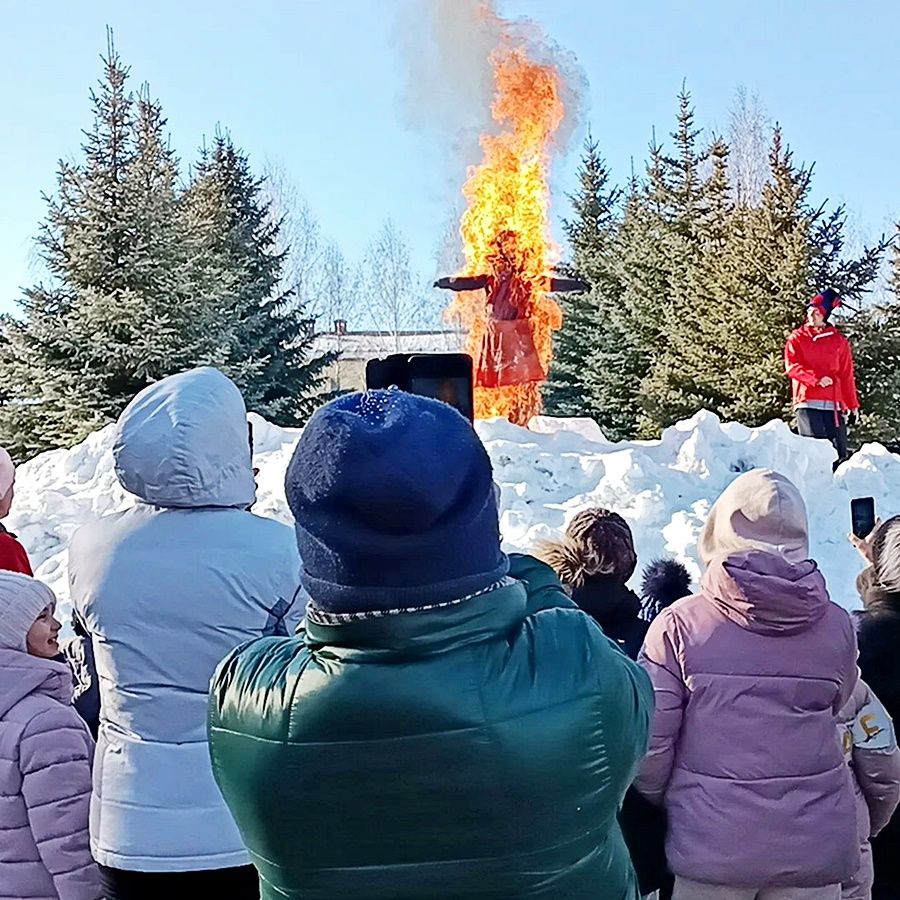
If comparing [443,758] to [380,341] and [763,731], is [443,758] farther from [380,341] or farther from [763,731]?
[380,341]

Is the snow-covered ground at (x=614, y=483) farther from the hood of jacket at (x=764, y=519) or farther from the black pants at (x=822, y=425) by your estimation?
the hood of jacket at (x=764, y=519)

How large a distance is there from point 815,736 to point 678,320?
701 inches

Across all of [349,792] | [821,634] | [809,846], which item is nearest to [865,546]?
[821,634]

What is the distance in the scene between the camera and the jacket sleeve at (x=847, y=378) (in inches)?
494

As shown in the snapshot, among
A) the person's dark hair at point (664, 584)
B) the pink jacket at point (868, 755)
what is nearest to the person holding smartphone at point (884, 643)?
the pink jacket at point (868, 755)

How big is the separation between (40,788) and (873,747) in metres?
2.39

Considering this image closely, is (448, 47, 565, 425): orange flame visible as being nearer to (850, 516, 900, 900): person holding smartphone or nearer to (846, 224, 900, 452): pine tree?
(846, 224, 900, 452): pine tree

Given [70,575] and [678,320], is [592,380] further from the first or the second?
[70,575]

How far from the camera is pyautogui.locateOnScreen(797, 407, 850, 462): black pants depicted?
12.7 m

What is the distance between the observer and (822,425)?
12734 millimetres

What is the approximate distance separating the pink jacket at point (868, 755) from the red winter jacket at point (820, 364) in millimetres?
9792

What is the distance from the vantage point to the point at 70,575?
295 cm

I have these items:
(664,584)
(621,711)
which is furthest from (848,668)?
(621,711)

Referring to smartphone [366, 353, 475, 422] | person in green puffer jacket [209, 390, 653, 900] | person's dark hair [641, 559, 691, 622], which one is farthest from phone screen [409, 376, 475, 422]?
person's dark hair [641, 559, 691, 622]
